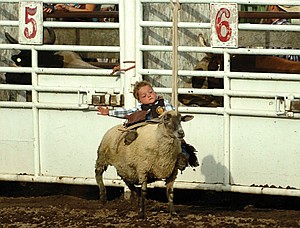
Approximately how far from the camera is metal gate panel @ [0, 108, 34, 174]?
10.5 meters

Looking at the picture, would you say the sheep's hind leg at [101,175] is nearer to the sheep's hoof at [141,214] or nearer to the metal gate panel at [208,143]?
the sheep's hoof at [141,214]

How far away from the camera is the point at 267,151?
31.6 ft

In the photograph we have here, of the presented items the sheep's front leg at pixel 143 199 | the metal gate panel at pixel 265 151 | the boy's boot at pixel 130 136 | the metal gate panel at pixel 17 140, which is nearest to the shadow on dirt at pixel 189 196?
the metal gate panel at pixel 265 151

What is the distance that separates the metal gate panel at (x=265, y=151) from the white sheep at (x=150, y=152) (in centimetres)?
115

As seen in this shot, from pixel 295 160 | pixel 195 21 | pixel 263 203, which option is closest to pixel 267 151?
pixel 295 160

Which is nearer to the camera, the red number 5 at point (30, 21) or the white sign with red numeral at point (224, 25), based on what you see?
the white sign with red numeral at point (224, 25)

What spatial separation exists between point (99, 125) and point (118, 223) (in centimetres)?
180

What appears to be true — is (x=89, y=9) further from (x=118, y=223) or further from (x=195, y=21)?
(x=118, y=223)

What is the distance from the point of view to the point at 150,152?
8641mm

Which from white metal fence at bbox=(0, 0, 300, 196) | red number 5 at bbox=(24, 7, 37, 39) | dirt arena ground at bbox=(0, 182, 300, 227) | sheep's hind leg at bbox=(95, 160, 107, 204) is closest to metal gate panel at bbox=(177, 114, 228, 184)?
white metal fence at bbox=(0, 0, 300, 196)

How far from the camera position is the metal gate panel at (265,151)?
954cm

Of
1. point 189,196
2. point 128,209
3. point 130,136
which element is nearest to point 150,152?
point 130,136

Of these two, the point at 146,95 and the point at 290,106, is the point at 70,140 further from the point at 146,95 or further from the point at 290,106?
the point at 290,106

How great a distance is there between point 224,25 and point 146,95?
51.8 inches
